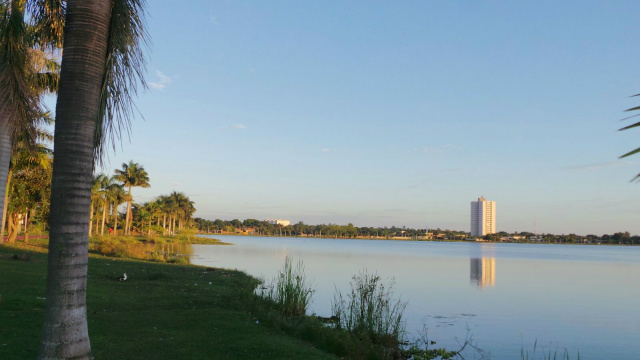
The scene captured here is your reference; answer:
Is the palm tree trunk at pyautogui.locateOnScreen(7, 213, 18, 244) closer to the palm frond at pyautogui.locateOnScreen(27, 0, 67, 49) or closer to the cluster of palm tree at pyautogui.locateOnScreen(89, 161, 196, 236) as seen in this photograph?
the cluster of palm tree at pyautogui.locateOnScreen(89, 161, 196, 236)

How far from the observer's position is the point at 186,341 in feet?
32.8

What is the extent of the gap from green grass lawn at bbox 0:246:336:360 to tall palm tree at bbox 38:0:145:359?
2.26 metres

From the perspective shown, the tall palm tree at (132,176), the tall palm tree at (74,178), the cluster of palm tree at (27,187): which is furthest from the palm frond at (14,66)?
the tall palm tree at (132,176)

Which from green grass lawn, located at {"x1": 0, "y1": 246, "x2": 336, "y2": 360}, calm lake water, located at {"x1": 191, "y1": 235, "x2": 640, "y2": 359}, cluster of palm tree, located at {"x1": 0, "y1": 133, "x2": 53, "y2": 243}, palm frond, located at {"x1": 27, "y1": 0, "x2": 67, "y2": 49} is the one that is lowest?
calm lake water, located at {"x1": 191, "y1": 235, "x2": 640, "y2": 359}

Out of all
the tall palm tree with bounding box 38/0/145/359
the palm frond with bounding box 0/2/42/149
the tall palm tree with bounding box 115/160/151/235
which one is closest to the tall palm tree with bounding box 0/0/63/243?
the palm frond with bounding box 0/2/42/149

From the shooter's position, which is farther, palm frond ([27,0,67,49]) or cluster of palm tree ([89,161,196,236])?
cluster of palm tree ([89,161,196,236])

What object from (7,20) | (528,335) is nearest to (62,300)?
(7,20)

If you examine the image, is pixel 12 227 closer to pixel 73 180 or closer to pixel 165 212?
pixel 73 180

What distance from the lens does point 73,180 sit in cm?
629

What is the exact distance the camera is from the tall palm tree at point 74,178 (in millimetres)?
6188

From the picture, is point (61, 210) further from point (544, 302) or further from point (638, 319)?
point (544, 302)

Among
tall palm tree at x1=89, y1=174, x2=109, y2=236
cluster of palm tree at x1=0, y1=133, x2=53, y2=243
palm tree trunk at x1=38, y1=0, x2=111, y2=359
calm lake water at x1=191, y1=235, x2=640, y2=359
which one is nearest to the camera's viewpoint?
palm tree trunk at x1=38, y1=0, x2=111, y2=359

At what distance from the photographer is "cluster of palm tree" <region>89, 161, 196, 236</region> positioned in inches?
2695

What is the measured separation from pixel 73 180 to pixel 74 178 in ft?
0.10
